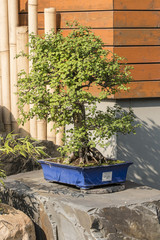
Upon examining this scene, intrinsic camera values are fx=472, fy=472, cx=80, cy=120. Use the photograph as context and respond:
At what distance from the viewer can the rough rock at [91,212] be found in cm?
440

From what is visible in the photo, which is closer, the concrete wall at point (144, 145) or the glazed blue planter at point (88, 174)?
the glazed blue planter at point (88, 174)

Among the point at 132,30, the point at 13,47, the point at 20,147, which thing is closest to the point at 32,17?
the point at 13,47

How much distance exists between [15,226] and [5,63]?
3102 millimetres

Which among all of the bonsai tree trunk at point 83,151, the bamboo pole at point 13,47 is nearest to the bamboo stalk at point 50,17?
the bamboo pole at point 13,47

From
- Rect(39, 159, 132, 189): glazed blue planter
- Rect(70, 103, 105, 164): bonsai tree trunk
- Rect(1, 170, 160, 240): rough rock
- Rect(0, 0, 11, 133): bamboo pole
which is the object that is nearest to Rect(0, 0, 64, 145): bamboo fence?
Rect(0, 0, 11, 133): bamboo pole

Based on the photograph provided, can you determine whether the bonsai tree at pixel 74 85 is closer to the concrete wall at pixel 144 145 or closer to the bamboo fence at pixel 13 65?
the concrete wall at pixel 144 145

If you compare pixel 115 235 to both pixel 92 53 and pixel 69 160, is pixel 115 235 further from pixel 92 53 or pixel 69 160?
pixel 92 53

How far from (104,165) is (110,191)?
284mm

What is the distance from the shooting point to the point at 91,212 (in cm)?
438

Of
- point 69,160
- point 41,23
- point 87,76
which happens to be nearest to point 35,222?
point 69,160

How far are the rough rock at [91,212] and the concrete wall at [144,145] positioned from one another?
3.97 feet

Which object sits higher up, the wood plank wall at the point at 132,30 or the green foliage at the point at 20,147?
the wood plank wall at the point at 132,30

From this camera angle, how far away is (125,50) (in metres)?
6.13

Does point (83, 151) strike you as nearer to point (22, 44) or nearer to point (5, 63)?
point (22, 44)
